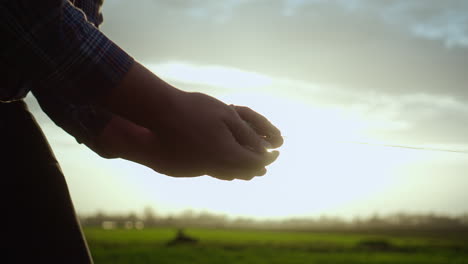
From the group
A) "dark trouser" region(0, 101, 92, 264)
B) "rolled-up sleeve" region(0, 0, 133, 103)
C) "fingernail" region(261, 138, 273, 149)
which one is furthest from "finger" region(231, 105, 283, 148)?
"dark trouser" region(0, 101, 92, 264)

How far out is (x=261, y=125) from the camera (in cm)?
141

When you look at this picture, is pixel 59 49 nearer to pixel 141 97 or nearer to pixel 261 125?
pixel 141 97

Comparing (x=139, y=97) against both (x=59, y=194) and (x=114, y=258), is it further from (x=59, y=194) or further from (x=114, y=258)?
(x=114, y=258)

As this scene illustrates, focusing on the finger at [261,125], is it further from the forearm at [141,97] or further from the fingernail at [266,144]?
the forearm at [141,97]

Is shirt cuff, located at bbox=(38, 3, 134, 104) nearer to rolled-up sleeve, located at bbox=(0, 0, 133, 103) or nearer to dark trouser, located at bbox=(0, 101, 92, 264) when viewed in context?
rolled-up sleeve, located at bbox=(0, 0, 133, 103)

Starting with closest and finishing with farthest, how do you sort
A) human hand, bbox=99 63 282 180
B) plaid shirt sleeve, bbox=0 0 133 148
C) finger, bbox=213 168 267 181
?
plaid shirt sleeve, bbox=0 0 133 148
human hand, bbox=99 63 282 180
finger, bbox=213 168 267 181

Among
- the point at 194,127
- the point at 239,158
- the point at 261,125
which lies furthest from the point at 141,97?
the point at 261,125

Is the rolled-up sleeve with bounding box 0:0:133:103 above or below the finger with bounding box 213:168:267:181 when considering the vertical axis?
above

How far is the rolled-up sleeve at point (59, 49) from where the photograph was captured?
1.03 m

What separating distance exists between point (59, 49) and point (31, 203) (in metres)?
0.61

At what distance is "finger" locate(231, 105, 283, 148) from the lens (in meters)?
1.40

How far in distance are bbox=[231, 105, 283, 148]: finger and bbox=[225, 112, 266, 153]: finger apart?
102 millimetres

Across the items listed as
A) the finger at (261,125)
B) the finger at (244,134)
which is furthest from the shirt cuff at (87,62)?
the finger at (261,125)

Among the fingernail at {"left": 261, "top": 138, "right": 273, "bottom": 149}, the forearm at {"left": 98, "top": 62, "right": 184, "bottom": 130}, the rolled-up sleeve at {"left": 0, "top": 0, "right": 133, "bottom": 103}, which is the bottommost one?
the fingernail at {"left": 261, "top": 138, "right": 273, "bottom": 149}
